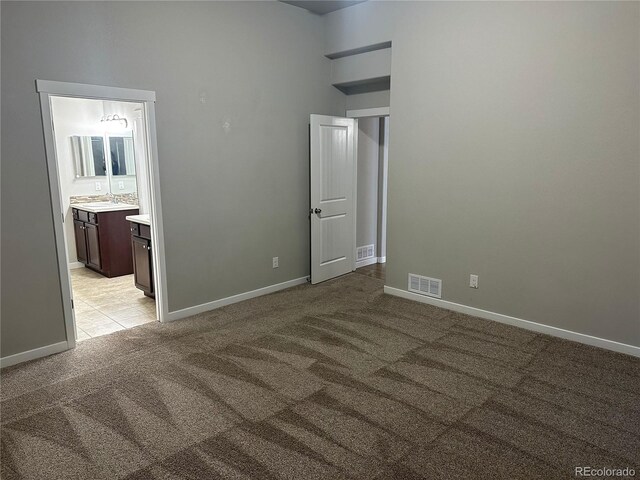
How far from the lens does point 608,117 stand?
10.4 feet

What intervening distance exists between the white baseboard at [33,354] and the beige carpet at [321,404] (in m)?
0.07

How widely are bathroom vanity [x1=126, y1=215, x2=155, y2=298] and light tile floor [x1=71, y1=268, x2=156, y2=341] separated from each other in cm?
20

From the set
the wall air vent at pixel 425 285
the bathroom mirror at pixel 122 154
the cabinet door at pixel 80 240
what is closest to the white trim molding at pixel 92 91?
the bathroom mirror at pixel 122 154

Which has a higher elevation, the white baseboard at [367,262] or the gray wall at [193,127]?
the gray wall at [193,127]

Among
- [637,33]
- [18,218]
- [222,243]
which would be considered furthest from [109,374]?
[637,33]

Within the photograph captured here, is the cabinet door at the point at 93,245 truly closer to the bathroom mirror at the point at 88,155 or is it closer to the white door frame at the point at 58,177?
the bathroom mirror at the point at 88,155

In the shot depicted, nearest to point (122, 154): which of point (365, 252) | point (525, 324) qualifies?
point (365, 252)

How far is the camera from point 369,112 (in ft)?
17.0

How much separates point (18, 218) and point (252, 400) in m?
2.10

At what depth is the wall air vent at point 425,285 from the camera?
14.3 ft

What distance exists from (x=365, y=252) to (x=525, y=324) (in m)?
2.71

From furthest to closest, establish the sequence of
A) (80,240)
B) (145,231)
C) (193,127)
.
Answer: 1. (80,240)
2. (145,231)
3. (193,127)

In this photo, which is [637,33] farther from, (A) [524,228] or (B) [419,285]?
(B) [419,285]

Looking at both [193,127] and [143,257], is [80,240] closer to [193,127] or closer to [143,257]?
[143,257]
